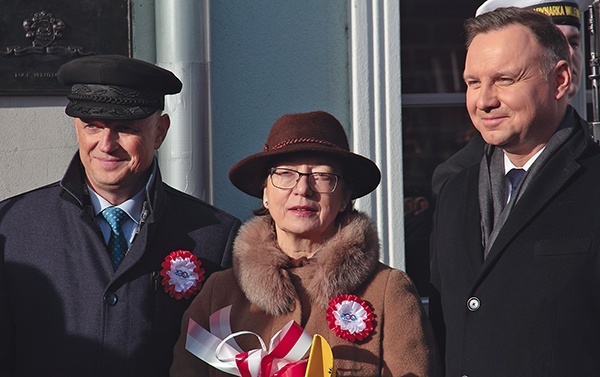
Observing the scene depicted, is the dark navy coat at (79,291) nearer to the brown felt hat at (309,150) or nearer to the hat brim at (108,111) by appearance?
the hat brim at (108,111)

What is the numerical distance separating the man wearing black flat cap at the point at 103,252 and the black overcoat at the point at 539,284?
3.07 ft

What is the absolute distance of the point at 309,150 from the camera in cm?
314

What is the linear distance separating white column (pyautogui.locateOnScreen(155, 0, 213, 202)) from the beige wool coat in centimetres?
130

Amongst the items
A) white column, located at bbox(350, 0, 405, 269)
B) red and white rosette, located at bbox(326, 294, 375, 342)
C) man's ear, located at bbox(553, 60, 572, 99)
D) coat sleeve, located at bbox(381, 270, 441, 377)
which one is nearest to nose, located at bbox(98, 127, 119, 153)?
red and white rosette, located at bbox(326, 294, 375, 342)

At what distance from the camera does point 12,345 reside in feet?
10.5

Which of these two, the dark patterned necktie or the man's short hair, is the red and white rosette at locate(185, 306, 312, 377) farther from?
the man's short hair

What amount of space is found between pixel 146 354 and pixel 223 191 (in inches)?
61.4

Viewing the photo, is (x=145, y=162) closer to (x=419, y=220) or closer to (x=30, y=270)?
(x=30, y=270)

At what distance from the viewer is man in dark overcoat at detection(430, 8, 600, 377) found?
2713 mm

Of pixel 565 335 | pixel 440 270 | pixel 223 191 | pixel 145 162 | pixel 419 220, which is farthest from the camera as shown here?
pixel 419 220

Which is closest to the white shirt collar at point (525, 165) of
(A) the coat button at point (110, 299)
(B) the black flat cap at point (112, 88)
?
(B) the black flat cap at point (112, 88)

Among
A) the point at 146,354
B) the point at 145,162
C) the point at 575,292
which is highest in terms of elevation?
the point at 145,162

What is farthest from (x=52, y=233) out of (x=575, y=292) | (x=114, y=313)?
(x=575, y=292)

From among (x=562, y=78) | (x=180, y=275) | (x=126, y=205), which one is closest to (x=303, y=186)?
(x=180, y=275)
